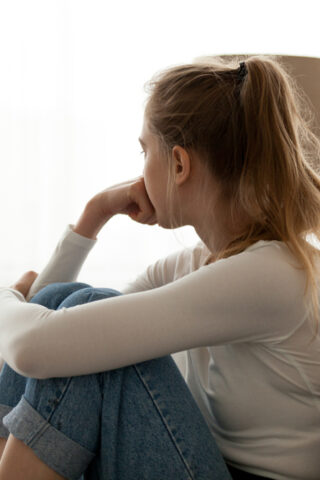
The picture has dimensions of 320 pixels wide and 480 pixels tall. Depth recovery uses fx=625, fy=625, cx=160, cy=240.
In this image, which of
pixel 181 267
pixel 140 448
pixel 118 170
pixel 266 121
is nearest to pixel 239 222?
pixel 266 121

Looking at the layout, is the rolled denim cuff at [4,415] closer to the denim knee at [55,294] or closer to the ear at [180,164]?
the denim knee at [55,294]

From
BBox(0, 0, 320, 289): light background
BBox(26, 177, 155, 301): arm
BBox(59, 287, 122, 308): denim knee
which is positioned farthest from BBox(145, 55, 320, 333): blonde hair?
BBox(0, 0, 320, 289): light background

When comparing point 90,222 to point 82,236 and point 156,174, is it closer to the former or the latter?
point 82,236

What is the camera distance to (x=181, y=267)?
133cm

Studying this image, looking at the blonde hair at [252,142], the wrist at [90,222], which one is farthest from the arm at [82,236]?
the blonde hair at [252,142]

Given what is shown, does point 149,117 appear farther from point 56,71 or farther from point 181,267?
point 56,71

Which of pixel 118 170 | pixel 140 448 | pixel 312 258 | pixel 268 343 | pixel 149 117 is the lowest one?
pixel 118 170

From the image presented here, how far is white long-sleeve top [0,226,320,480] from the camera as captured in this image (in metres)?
0.89

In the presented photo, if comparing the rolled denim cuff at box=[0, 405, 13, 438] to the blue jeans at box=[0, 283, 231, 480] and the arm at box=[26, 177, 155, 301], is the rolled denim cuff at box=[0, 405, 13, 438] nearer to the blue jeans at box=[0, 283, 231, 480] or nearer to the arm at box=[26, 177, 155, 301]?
the blue jeans at box=[0, 283, 231, 480]

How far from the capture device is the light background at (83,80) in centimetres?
270

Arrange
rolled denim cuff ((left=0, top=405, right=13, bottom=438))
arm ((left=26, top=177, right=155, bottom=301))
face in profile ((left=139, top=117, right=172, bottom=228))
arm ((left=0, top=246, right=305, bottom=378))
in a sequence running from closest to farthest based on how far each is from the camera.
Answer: arm ((left=0, top=246, right=305, bottom=378)) → rolled denim cuff ((left=0, top=405, right=13, bottom=438)) → face in profile ((left=139, top=117, right=172, bottom=228)) → arm ((left=26, top=177, right=155, bottom=301))

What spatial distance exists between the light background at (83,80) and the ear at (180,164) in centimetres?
163

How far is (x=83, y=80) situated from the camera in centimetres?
276

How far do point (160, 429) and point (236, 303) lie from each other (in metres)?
0.21
